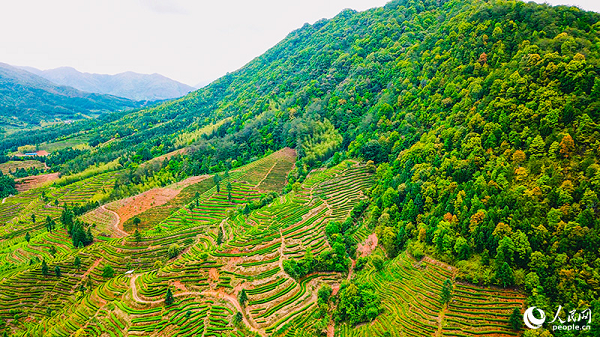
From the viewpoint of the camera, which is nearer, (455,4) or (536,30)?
(536,30)

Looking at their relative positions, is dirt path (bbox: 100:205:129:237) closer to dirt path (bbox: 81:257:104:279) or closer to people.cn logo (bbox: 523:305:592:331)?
dirt path (bbox: 81:257:104:279)

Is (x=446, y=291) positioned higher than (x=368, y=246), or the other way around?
(x=446, y=291)

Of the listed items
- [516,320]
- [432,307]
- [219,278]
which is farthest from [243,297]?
[516,320]

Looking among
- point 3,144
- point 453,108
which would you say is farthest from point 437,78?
point 3,144

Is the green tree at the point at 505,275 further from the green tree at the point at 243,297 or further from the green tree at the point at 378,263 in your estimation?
the green tree at the point at 243,297

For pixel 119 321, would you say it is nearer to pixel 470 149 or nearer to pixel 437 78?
pixel 470 149

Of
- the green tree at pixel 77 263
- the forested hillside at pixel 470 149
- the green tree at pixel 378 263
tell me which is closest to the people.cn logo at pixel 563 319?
the forested hillside at pixel 470 149

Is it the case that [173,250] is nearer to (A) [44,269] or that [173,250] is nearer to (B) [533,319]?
(A) [44,269]
